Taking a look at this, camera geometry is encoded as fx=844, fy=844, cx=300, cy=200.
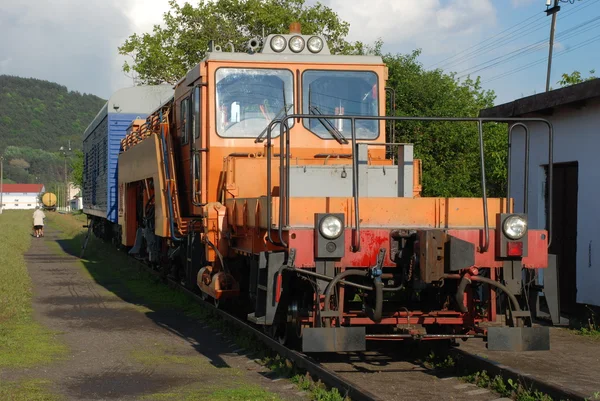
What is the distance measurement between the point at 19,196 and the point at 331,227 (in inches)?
7161

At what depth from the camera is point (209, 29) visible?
31375 millimetres

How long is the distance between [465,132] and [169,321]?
12.4 metres

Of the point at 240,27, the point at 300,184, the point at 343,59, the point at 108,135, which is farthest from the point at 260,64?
the point at 240,27

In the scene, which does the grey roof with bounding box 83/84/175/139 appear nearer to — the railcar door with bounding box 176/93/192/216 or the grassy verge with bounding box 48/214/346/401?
the grassy verge with bounding box 48/214/346/401

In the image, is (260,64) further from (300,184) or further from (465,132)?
(465,132)

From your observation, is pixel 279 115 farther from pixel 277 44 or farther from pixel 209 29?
pixel 209 29

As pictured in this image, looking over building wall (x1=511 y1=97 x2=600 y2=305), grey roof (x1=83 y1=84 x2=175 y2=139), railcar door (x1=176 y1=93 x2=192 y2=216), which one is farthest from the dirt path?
grey roof (x1=83 y1=84 x2=175 y2=139)

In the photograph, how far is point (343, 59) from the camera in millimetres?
10641

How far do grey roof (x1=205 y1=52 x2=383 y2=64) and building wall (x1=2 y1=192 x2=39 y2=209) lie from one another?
573 ft

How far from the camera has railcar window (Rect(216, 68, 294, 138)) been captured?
1044 cm

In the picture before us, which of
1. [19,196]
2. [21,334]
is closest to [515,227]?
[21,334]

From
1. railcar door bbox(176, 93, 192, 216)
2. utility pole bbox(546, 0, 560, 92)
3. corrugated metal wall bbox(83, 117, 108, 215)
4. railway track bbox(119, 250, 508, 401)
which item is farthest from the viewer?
utility pole bbox(546, 0, 560, 92)

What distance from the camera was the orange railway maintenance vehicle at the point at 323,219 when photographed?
7117mm

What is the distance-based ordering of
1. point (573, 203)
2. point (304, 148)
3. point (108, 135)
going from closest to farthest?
point (304, 148) → point (573, 203) → point (108, 135)
